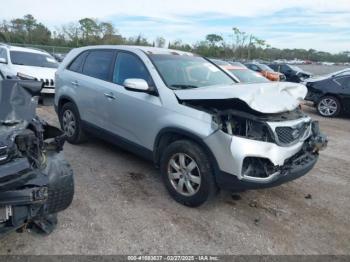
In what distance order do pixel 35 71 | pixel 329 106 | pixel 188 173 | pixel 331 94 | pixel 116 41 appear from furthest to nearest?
1. pixel 116 41
2. pixel 329 106
3. pixel 331 94
4. pixel 35 71
5. pixel 188 173

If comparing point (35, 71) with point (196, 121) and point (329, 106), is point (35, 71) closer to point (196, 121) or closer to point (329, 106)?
point (196, 121)

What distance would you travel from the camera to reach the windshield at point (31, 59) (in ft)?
34.6

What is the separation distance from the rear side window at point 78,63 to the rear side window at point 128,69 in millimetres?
1048

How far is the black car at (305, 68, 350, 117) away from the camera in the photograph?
10.5m

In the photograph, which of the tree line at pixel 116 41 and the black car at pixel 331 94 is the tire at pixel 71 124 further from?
the tree line at pixel 116 41

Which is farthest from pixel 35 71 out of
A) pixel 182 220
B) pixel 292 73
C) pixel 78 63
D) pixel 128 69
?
pixel 292 73

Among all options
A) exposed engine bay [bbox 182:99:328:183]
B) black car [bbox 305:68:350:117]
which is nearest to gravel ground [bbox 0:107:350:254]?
exposed engine bay [bbox 182:99:328:183]

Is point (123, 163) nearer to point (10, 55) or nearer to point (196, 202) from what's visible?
point (196, 202)

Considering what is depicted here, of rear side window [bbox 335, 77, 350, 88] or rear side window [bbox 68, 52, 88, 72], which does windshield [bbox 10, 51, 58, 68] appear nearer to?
rear side window [bbox 68, 52, 88, 72]

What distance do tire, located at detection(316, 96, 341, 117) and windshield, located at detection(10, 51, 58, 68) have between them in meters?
9.03

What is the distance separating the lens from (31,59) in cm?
1089

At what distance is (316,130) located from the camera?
4230 millimetres

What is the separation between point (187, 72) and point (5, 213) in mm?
2893

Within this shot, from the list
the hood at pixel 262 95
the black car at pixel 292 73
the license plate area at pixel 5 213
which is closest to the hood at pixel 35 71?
the hood at pixel 262 95
